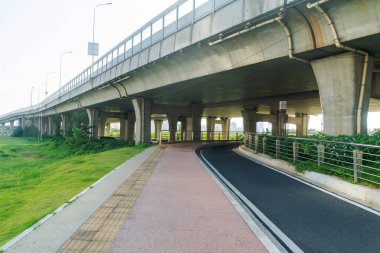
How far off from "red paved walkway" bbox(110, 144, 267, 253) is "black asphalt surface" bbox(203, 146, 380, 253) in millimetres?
812

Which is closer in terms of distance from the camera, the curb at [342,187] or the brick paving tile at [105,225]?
the brick paving tile at [105,225]

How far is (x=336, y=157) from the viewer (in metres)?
12.1

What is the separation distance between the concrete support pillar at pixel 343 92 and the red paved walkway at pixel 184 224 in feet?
19.5

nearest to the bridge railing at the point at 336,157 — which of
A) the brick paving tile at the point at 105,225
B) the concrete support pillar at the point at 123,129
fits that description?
the brick paving tile at the point at 105,225

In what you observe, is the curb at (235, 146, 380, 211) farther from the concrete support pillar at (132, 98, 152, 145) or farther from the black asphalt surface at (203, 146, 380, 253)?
the concrete support pillar at (132, 98, 152, 145)

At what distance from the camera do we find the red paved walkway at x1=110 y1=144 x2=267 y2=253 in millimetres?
5078

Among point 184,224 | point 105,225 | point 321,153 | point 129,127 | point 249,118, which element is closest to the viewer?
point 105,225

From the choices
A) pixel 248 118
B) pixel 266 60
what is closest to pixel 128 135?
pixel 248 118

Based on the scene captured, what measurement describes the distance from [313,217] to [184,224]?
265 cm

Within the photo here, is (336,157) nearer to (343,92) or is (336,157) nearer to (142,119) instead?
(343,92)

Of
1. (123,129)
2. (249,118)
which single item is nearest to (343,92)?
(249,118)

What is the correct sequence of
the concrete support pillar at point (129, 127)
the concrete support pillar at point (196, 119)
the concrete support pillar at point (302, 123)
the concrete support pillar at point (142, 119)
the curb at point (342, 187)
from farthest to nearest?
1. the concrete support pillar at point (302, 123)
2. the concrete support pillar at point (129, 127)
3. the concrete support pillar at point (196, 119)
4. the concrete support pillar at point (142, 119)
5. the curb at point (342, 187)

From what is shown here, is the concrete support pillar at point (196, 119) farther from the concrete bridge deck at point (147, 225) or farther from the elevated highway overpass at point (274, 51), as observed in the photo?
the concrete bridge deck at point (147, 225)

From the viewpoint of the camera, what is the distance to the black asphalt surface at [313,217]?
5477 millimetres
